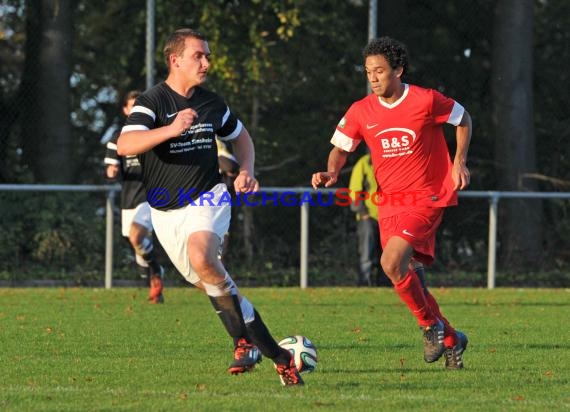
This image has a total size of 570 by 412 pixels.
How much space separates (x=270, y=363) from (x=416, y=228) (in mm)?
1303

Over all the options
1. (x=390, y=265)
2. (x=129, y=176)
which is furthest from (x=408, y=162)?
(x=129, y=176)

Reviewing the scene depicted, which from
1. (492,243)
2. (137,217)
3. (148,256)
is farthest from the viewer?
(492,243)

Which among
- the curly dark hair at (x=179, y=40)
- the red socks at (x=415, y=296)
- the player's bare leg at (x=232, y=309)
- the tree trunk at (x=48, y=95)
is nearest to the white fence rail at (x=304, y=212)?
the tree trunk at (x=48, y=95)

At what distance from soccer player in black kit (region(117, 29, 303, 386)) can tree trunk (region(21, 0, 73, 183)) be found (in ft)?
38.0

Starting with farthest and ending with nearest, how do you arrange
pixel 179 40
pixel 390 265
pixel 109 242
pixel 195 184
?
1. pixel 109 242
2. pixel 390 265
3. pixel 179 40
4. pixel 195 184

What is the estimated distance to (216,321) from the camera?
12031mm

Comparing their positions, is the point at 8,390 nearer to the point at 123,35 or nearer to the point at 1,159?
the point at 1,159

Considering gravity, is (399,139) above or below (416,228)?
above

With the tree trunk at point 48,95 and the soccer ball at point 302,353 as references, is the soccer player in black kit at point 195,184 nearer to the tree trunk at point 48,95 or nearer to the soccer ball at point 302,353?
the soccer ball at point 302,353

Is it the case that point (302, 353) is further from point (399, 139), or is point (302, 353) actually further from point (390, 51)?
point (390, 51)

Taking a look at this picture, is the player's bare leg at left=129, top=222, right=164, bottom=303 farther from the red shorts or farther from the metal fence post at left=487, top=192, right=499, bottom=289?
the red shorts

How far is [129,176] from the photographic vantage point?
13.9m

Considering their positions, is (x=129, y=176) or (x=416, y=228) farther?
(x=129, y=176)

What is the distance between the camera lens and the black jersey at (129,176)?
1355 centimetres
